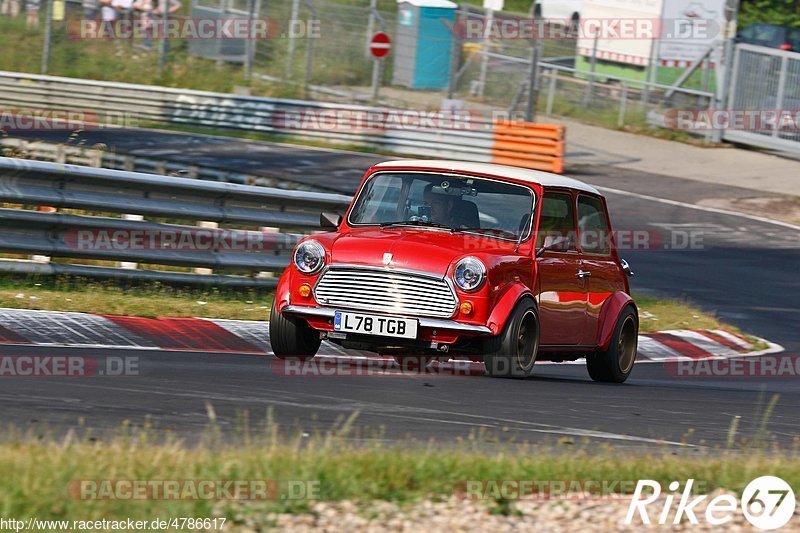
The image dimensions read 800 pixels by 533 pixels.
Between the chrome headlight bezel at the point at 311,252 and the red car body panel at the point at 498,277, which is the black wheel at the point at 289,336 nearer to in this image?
the red car body panel at the point at 498,277

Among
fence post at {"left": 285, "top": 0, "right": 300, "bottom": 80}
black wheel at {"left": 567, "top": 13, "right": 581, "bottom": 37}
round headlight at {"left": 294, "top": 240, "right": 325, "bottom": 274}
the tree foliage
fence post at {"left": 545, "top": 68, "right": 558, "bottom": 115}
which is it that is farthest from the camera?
the tree foliage

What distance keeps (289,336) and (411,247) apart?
3.49 ft

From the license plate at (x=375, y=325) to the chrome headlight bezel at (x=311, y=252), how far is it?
0.39m

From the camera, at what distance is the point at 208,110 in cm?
2878

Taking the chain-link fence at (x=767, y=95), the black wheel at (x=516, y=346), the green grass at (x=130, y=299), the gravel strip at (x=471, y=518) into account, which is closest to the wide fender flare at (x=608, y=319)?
the black wheel at (x=516, y=346)

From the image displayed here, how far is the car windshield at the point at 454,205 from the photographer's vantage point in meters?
8.94

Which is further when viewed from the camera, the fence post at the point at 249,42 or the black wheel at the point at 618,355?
the fence post at the point at 249,42

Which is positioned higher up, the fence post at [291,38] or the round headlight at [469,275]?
the fence post at [291,38]

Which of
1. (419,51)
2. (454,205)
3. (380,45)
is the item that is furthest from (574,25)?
(454,205)

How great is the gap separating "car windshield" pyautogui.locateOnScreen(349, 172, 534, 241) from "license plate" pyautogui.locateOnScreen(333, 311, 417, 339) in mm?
1033

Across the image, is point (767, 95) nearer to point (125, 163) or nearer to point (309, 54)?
point (309, 54)

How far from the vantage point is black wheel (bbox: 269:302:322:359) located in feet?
28.2

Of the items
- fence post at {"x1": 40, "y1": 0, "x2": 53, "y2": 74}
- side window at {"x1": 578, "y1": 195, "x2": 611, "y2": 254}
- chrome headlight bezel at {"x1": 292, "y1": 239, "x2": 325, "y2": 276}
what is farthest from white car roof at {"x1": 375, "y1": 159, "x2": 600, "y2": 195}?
fence post at {"x1": 40, "y1": 0, "x2": 53, "y2": 74}

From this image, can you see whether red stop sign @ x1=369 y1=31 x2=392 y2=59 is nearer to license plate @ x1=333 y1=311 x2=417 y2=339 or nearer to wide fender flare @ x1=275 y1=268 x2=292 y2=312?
wide fender flare @ x1=275 y1=268 x2=292 y2=312
